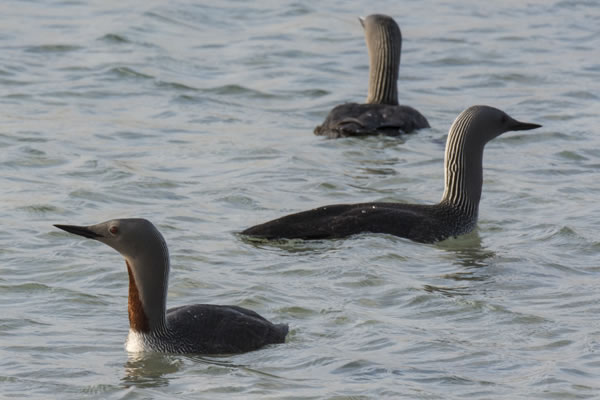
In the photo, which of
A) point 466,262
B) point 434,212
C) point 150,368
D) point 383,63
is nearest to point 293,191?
point 434,212

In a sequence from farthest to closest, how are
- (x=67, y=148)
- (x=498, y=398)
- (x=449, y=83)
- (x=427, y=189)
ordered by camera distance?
(x=449, y=83), (x=67, y=148), (x=427, y=189), (x=498, y=398)

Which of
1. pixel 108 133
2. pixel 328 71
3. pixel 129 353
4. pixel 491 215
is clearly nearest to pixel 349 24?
pixel 328 71

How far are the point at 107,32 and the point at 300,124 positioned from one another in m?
4.74

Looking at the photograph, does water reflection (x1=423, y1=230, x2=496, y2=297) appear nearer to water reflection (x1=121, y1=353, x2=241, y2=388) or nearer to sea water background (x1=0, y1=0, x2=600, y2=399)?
sea water background (x1=0, y1=0, x2=600, y2=399)

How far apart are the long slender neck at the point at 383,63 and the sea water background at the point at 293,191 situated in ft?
2.21

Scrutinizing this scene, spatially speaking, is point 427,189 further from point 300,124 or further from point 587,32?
point 587,32

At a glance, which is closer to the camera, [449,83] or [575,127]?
[575,127]

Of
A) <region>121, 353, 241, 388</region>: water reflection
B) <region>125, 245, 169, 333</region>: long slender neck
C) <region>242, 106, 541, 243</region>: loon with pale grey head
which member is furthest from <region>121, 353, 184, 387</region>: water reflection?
<region>242, 106, 541, 243</region>: loon with pale grey head

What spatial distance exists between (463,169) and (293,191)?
191 centimetres

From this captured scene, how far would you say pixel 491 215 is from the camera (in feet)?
41.7

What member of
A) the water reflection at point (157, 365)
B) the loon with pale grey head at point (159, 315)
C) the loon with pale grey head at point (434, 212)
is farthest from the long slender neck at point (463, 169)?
the water reflection at point (157, 365)

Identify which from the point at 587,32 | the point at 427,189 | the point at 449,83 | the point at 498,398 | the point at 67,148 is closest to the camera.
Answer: the point at 498,398

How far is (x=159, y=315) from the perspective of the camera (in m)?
8.62

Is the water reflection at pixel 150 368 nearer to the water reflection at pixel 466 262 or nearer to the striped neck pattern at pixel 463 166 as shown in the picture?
the water reflection at pixel 466 262
